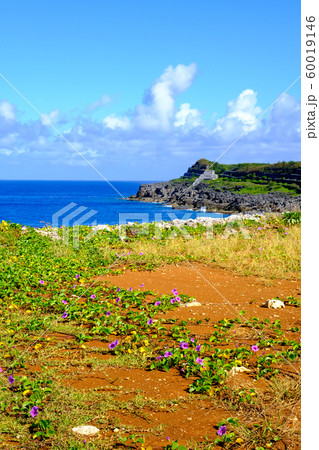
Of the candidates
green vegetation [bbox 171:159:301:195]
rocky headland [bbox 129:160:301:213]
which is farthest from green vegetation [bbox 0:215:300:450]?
green vegetation [bbox 171:159:301:195]

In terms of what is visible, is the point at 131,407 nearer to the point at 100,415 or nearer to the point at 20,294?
the point at 100,415

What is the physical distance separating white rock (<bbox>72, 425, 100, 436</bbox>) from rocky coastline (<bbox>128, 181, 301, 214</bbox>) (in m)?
26.9

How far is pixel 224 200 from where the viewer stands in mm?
40625

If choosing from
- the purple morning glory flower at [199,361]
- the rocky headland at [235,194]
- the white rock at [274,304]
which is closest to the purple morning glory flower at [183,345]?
the purple morning glory flower at [199,361]

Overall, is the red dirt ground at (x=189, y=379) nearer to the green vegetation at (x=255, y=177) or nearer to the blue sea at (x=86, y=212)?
the blue sea at (x=86, y=212)

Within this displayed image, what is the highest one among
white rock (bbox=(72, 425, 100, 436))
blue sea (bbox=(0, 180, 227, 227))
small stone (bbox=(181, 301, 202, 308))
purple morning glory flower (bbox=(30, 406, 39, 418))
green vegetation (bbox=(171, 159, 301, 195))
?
green vegetation (bbox=(171, 159, 301, 195))

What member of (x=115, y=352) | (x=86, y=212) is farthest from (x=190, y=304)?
(x=86, y=212)

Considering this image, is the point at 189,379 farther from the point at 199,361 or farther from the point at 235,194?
the point at 235,194

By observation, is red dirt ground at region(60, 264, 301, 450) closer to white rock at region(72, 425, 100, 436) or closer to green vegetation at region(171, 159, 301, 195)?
white rock at region(72, 425, 100, 436)

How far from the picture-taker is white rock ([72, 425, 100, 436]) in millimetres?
2953

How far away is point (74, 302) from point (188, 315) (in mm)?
1645

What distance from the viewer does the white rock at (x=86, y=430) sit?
9.69 ft

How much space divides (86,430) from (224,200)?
38.4m
